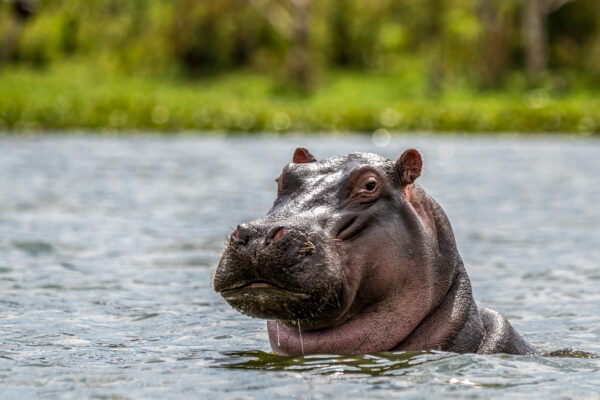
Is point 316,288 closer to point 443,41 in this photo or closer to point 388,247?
point 388,247

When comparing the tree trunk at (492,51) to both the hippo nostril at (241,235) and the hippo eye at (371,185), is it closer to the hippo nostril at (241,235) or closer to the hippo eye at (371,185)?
the hippo eye at (371,185)

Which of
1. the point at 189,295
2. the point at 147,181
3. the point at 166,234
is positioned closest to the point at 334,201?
the point at 189,295

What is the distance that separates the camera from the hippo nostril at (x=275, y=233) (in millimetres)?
4648

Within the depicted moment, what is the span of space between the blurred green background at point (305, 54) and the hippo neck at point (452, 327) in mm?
23120

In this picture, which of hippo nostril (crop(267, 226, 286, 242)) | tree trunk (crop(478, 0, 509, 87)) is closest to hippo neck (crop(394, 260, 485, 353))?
hippo nostril (crop(267, 226, 286, 242))

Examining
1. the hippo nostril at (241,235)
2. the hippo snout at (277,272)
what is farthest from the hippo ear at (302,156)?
the hippo nostril at (241,235)

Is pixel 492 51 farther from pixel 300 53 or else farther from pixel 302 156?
pixel 302 156

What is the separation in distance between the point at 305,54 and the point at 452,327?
96.9 feet

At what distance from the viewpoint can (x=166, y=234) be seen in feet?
38.2

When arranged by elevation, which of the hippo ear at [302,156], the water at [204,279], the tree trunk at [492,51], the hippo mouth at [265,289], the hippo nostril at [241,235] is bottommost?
the water at [204,279]

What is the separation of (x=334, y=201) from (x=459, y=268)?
2.25 ft

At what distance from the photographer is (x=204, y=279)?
29.8ft

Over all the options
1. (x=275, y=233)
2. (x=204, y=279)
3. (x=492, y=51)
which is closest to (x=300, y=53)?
(x=492, y=51)

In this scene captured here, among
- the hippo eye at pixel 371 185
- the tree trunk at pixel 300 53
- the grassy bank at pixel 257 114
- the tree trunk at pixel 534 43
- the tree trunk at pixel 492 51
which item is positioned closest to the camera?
the hippo eye at pixel 371 185
